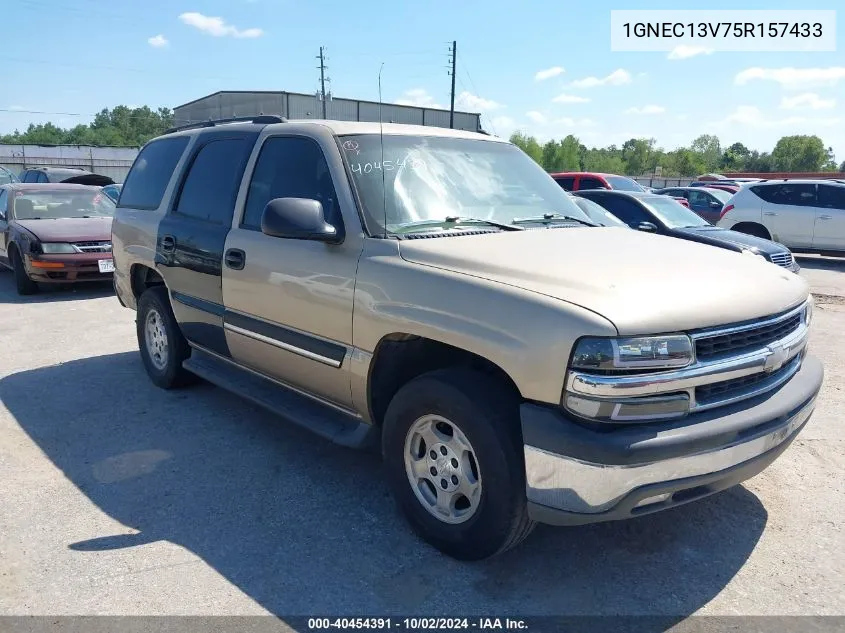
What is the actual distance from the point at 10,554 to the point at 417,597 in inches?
76.6

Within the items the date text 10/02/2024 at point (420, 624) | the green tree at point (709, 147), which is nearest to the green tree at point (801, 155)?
the green tree at point (709, 147)

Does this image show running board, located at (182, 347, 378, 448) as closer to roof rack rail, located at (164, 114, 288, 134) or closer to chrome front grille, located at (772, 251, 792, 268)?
roof rack rail, located at (164, 114, 288, 134)

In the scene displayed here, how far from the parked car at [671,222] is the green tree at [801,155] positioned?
92.9m

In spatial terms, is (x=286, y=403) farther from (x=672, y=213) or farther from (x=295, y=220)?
(x=672, y=213)

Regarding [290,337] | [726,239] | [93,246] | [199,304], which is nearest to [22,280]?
[93,246]

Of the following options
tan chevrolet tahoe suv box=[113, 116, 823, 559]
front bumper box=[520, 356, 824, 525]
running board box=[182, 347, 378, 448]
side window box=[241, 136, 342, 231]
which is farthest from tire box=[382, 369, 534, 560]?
side window box=[241, 136, 342, 231]

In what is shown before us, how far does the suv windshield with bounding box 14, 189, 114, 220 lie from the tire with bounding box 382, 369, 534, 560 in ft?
29.8

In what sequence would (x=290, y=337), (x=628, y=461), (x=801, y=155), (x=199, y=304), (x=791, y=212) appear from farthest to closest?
1. (x=801, y=155)
2. (x=791, y=212)
3. (x=199, y=304)
4. (x=290, y=337)
5. (x=628, y=461)

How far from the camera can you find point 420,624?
2.61 metres

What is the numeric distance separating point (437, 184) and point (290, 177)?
0.92m

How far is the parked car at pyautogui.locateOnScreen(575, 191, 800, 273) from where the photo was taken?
9.52 metres

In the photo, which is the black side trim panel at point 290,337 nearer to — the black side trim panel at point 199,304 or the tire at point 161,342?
the black side trim panel at point 199,304

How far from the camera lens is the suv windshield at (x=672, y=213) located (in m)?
10.1

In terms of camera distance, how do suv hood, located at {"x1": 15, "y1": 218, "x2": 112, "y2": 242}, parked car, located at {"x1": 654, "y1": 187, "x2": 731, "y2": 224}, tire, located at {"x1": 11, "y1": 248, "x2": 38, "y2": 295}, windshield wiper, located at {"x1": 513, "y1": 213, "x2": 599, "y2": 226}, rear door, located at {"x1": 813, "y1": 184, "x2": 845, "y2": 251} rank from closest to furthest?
windshield wiper, located at {"x1": 513, "y1": 213, "x2": 599, "y2": 226}, suv hood, located at {"x1": 15, "y1": 218, "x2": 112, "y2": 242}, tire, located at {"x1": 11, "y1": 248, "x2": 38, "y2": 295}, rear door, located at {"x1": 813, "y1": 184, "x2": 845, "y2": 251}, parked car, located at {"x1": 654, "y1": 187, "x2": 731, "y2": 224}
